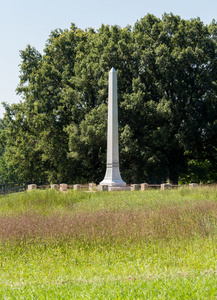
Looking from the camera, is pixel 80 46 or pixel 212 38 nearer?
pixel 212 38

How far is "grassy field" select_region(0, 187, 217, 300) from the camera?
5.13m

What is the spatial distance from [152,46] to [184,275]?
29356 millimetres

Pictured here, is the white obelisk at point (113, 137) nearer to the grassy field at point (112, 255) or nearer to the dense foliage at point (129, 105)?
the dense foliage at point (129, 105)

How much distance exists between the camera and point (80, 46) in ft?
127

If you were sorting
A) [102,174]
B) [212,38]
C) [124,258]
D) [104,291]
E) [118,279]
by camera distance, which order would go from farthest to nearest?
[102,174] < [212,38] < [124,258] < [118,279] < [104,291]

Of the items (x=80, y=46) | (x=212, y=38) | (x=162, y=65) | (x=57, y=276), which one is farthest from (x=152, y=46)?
(x=57, y=276)

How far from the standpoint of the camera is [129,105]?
30.9 m

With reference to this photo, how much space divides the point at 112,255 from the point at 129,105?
23830 millimetres

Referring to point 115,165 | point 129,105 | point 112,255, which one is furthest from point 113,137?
point 112,255

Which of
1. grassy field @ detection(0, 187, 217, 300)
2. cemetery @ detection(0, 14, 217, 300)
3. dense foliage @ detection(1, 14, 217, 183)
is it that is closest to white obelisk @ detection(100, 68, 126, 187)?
cemetery @ detection(0, 14, 217, 300)

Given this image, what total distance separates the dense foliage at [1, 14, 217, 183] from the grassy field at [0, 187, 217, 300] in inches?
757

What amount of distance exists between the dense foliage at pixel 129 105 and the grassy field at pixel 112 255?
1922 cm

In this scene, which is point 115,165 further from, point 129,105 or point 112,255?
point 112,255

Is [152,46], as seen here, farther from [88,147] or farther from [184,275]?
[184,275]
